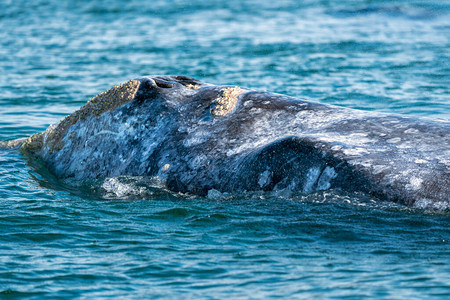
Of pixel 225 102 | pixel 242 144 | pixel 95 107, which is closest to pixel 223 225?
pixel 242 144

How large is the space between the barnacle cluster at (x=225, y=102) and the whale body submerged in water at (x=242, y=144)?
0.04ft

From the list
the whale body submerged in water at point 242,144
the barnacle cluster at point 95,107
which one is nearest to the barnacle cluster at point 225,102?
the whale body submerged in water at point 242,144

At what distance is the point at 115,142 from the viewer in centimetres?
830

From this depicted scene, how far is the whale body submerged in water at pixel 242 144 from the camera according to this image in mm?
6277

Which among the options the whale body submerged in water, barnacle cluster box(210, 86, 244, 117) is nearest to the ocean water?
the whale body submerged in water

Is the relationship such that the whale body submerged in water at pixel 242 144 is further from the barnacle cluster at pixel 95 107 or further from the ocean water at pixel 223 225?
the ocean water at pixel 223 225

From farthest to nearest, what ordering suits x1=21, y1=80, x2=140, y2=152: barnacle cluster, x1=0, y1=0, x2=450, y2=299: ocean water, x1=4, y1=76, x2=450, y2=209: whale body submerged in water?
x1=21, y1=80, x2=140, y2=152: barnacle cluster → x1=4, y1=76, x2=450, y2=209: whale body submerged in water → x1=0, y1=0, x2=450, y2=299: ocean water

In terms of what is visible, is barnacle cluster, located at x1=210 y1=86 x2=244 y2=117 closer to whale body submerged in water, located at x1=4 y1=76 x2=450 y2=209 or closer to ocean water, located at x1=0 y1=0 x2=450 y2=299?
whale body submerged in water, located at x1=4 y1=76 x2=450 y2=209

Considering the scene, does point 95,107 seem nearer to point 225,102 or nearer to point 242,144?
point 225,102

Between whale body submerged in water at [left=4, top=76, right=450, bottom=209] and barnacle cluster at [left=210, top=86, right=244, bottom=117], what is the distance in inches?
0.5

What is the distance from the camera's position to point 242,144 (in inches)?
291

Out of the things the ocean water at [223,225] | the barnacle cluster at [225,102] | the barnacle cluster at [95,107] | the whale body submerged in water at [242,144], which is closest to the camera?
the ocean water at [223,225]

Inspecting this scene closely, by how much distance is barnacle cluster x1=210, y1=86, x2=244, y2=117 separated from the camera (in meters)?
7.88

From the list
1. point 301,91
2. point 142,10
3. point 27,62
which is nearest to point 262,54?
point 301,91
